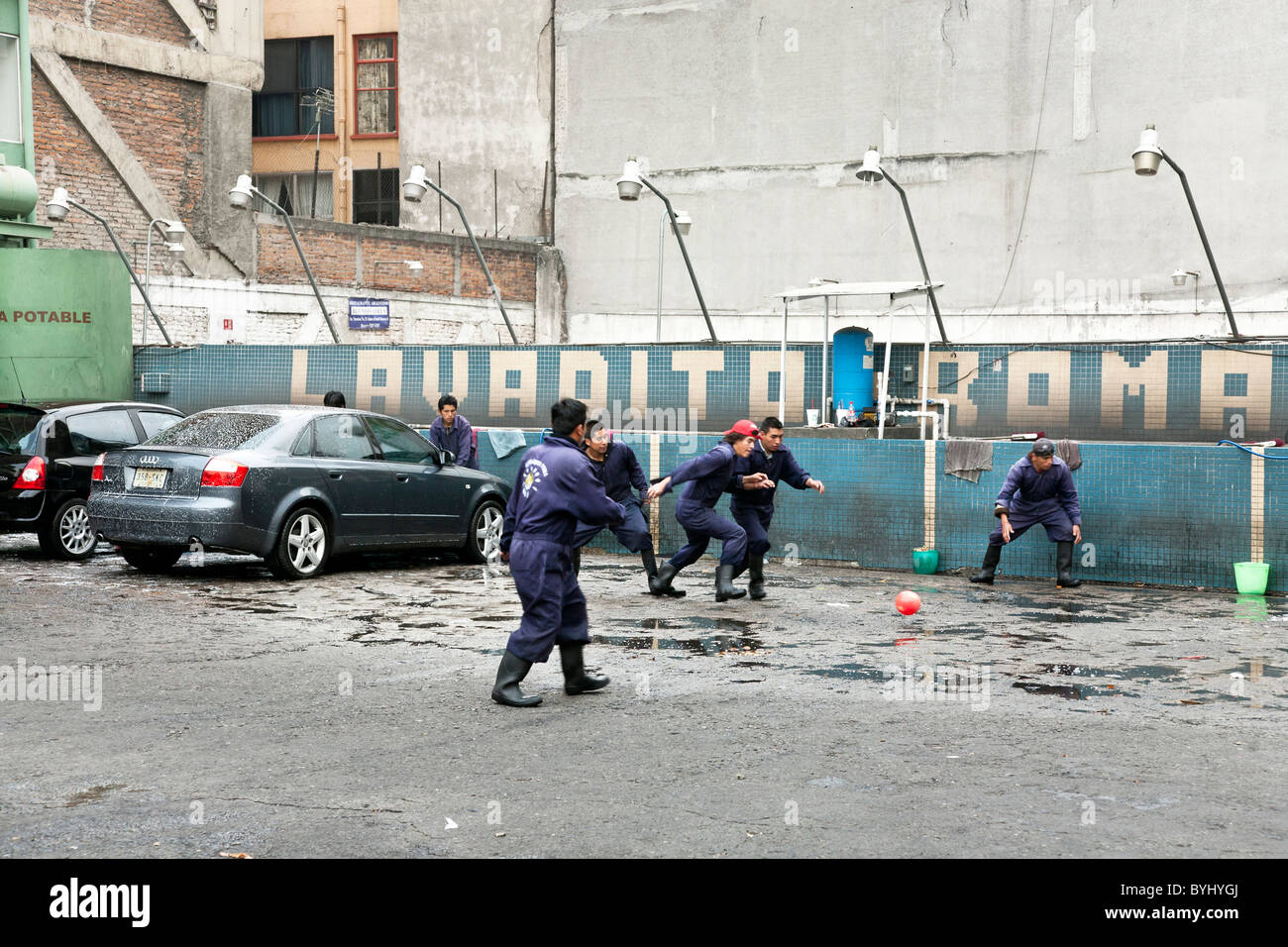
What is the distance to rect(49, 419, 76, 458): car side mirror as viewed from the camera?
46.2ft

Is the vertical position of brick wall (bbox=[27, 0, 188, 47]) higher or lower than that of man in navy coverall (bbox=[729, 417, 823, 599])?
higher

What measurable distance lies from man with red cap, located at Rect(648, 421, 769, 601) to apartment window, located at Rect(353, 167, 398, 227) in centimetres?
3075

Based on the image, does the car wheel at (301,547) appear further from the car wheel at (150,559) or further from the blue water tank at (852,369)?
the blue water tank at (852,369)

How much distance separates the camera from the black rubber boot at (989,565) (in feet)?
45.0

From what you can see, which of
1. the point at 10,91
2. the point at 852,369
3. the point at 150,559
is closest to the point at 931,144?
the point at 852,369

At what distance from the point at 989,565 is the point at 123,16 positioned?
2329cm

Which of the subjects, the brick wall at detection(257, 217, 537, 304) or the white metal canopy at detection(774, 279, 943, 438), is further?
the brick wall at detection(257, 217, 537, 304)

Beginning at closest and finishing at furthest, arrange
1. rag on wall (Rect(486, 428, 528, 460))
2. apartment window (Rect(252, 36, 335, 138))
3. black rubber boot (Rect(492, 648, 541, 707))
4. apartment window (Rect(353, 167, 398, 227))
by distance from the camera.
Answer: black rubber boot (Rect(492, 648, 541, 707)) < rag on wall (Rect(486, 428, 528, 460)) < apartment window (Rect(353, 167, 398, 227)) < apartment window (Rect(252, 36, 335, 138))

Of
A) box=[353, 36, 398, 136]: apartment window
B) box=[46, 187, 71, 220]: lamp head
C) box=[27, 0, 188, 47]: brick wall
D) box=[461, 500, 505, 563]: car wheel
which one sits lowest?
box=[461, 500, 505, 563]: car wheel

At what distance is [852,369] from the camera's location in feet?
60.1

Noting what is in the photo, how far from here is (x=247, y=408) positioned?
44.4 ft

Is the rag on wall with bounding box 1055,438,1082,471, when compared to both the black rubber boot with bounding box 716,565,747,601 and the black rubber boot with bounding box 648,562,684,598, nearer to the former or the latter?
the black rubber boot with bounding box 716,565,747,601

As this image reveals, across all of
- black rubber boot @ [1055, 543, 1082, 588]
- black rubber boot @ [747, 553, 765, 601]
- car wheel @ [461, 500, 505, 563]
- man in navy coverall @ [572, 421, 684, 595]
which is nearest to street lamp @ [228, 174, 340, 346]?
car wheel @ [461, 500, 505, 563]
